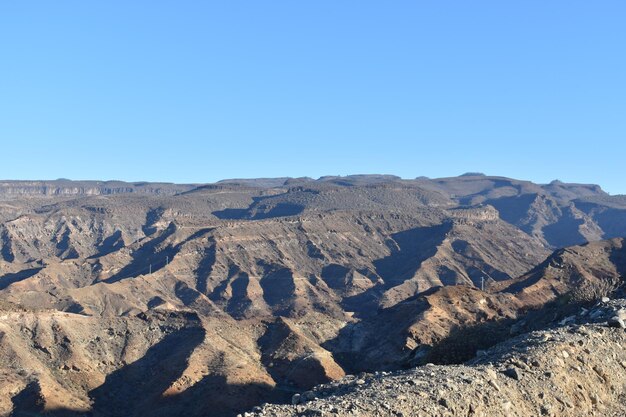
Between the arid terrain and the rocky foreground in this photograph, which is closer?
the rocky foreground

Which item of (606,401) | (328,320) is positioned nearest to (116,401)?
(328,320)

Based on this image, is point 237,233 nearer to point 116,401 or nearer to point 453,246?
point 453,246

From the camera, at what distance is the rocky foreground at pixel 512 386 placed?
23141 mm

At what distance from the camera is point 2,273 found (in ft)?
516

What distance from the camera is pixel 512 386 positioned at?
1004 inches

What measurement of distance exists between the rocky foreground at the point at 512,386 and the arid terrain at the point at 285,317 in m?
0.11

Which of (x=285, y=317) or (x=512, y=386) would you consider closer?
(x=512, y=386)

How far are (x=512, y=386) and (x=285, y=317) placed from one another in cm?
8296

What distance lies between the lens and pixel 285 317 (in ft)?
352

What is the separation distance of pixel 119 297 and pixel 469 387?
10688 centimetres

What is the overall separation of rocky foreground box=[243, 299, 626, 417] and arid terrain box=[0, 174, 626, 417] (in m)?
0.11

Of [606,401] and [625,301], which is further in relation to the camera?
[625,301]

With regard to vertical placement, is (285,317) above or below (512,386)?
below

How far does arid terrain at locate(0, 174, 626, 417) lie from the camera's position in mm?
43156
